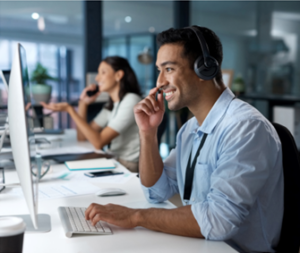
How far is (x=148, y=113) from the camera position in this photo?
1448 millimetres

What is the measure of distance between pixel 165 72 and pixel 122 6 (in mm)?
3038

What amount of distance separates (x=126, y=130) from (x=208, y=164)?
1459 millimetres

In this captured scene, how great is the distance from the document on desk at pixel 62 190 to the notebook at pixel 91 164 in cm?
23

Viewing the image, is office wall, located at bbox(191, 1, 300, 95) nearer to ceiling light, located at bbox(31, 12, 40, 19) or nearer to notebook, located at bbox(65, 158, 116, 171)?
ceiling light, located at bbox(31, 12, 40, 19)

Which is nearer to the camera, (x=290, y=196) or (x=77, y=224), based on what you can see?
(x=77, y=224)

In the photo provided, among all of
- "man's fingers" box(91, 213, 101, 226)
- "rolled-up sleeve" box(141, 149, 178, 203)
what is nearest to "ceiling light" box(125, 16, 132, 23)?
"rolled-up sleeve" box(141, 149, 178, 203)

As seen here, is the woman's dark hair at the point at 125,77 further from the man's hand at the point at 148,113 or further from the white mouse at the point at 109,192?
the white mouse at the point at 109,192

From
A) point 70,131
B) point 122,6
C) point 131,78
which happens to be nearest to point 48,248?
point 131,78

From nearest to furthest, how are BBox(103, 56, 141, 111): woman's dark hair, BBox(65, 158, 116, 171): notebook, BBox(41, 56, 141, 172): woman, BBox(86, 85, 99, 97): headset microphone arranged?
BBox(65, 158, 116, 171): notebook, BBox(41, 56, 141, 172): woman, BBox(103, 56, 141, 111): woman's dark hair, BBox(86, 85, 99, 97): headset microphone

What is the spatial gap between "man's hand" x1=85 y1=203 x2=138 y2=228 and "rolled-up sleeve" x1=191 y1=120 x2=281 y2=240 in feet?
0.60

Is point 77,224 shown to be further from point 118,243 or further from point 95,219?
point 118,243

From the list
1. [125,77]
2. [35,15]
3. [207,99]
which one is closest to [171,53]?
[207,99]

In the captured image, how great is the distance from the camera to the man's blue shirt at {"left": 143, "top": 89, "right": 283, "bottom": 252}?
1007mm

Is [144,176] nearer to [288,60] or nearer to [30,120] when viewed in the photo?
[30,120]
